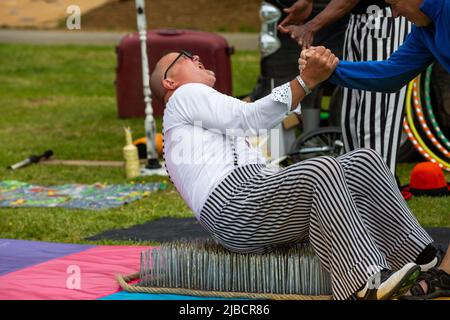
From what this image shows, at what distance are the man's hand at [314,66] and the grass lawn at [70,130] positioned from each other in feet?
7.33

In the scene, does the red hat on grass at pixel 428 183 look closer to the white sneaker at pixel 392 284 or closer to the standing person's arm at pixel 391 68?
the standing person's arm at pixel 391 68

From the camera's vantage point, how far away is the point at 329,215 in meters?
4.32

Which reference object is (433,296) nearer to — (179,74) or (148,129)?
(179,74)

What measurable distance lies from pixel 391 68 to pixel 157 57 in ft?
20.6

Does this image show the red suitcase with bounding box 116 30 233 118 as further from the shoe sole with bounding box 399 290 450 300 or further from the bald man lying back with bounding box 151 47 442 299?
the shoe sole with bounding box 399 290 450 300

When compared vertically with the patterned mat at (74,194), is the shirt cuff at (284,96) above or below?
above

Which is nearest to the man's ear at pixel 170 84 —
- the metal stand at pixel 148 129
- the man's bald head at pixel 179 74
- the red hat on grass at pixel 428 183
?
the man's bald head at pixel 179 74

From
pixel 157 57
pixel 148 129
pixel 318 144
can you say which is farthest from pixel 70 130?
pixel 318 144

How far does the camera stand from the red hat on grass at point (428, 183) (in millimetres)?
7402

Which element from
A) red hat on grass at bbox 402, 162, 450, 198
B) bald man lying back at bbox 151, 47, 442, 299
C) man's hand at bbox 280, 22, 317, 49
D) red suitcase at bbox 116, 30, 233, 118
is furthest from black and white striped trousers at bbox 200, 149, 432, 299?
red suitcase at bbox 116, 30, 233, 118

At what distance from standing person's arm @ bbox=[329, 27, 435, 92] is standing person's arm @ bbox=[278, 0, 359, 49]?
1.96 ft

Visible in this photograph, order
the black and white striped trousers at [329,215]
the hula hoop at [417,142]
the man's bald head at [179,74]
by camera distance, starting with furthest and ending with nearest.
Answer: the hula hoop at [417,142] → the man's bald head at [179,74] → the black and white striped trousers at [329,215]

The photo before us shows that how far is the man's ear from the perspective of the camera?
490 centimetres

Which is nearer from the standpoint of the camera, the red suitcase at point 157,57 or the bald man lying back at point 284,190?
the bald man lying back at point 284,190
